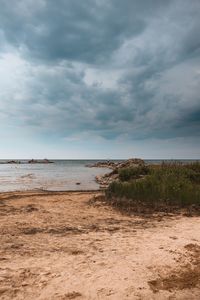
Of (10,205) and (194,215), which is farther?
(10,205)

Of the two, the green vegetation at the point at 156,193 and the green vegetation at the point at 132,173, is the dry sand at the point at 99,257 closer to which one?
the green vegetation at the point at 156,193

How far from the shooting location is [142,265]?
613 cm

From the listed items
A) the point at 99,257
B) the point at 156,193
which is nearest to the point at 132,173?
the point at 156,193

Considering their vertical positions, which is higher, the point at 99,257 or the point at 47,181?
the point at 47,181

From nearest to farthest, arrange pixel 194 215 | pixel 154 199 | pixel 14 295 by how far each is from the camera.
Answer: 1. pixel 14 295
2. pixel 194 215
3. pixel 154 199

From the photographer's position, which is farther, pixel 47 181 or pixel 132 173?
pixel 47 181

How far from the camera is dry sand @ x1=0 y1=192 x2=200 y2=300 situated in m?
5.11

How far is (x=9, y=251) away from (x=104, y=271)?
2.24m

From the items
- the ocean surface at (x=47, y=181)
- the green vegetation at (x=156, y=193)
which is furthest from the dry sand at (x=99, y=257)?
the ocean surface at (x=47, y=181)

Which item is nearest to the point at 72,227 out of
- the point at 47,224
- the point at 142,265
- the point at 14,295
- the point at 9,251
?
the point at 47,224

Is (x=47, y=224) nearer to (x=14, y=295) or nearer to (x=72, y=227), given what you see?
(x=72, y=227)

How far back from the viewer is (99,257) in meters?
6.48

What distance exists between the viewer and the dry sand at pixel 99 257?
16.8 feet

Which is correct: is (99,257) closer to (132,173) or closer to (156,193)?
(156,193)
